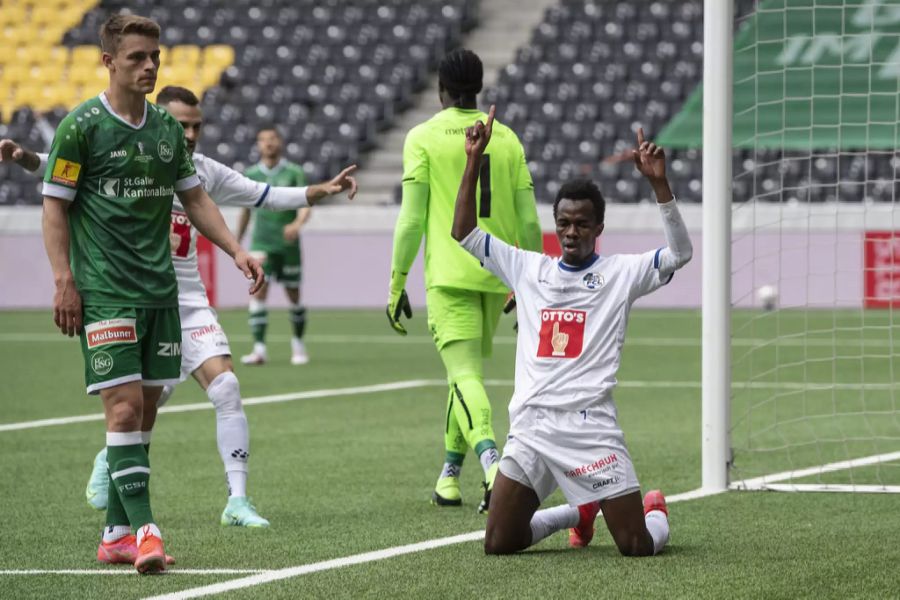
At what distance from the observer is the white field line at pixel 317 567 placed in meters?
5.35

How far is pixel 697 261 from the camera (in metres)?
22.8

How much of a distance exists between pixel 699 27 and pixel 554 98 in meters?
2.92

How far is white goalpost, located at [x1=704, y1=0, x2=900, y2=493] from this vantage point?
25.4 ft

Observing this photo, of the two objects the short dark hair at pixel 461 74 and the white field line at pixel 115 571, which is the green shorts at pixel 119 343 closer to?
the white field line at pixel 115 571

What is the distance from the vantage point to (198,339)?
7270 mm

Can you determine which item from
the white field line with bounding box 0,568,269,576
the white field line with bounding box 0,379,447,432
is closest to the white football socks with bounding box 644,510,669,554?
the white field line with bounding box 0,568,269,576

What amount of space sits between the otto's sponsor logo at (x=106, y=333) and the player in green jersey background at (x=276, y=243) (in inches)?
367

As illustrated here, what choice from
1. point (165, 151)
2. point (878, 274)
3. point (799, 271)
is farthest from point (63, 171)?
point (799, 271)

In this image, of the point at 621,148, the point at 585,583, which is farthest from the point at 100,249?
the point at 621,148

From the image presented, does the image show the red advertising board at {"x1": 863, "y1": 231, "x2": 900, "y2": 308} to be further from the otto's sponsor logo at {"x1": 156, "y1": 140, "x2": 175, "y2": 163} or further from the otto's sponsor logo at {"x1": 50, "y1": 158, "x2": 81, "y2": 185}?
the otto's sponsor logo at {"x1": 50, "y1": 158, "x2": 81, "y2": 185}

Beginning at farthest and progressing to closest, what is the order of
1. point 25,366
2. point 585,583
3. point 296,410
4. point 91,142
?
1. point 25,366
2. point 296,410
3. point 91,142
4. point 585,583

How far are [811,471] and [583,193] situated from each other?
3241mm

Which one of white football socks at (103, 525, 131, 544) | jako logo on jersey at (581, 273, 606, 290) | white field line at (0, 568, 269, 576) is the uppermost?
jako logo on jersey at (581, 273, 606, 290)

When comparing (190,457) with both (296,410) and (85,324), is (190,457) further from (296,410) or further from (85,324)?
(85,324)
